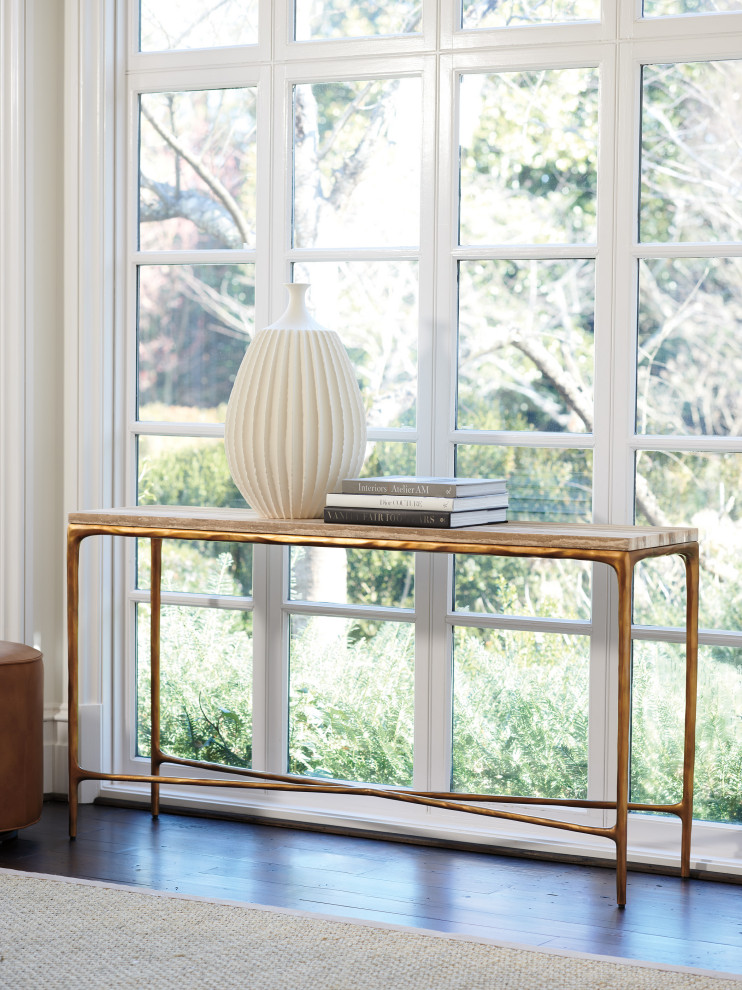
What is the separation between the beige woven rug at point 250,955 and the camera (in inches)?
88.0

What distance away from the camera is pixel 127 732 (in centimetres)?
356

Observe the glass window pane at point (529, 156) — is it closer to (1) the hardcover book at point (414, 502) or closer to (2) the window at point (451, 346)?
(2) the window at point (451, 346)

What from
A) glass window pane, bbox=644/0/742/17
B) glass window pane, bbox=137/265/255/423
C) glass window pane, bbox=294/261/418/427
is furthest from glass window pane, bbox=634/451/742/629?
glass window pane, bbox=137/265/255/423

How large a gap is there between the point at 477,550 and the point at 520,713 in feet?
2.17

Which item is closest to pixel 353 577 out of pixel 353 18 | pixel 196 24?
pixel 353 18

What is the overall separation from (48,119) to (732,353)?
1939mm

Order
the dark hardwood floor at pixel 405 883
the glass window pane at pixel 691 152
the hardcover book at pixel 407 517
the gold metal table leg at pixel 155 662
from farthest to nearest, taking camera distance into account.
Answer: the gold metal table leg at pixel 155 662 < the glass window pane at pixel 691 152 < the hardcover book at pixel 407 517 < the dark hardwood floor at pixel 405 883

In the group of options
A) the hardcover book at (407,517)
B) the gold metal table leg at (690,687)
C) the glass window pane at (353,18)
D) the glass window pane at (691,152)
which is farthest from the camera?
the glass window pane at (353,18)

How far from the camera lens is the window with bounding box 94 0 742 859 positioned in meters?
2.98

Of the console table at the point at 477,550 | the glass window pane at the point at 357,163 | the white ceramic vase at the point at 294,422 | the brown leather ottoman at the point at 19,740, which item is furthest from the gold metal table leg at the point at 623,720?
the brown leather ottoman at the point at 19,740

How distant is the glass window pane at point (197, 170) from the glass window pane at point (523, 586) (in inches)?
42.0

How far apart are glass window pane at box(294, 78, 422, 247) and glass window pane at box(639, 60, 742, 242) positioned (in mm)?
587

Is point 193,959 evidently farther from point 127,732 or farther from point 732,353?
point 732,353

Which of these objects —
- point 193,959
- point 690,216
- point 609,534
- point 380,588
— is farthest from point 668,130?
point 193,959
